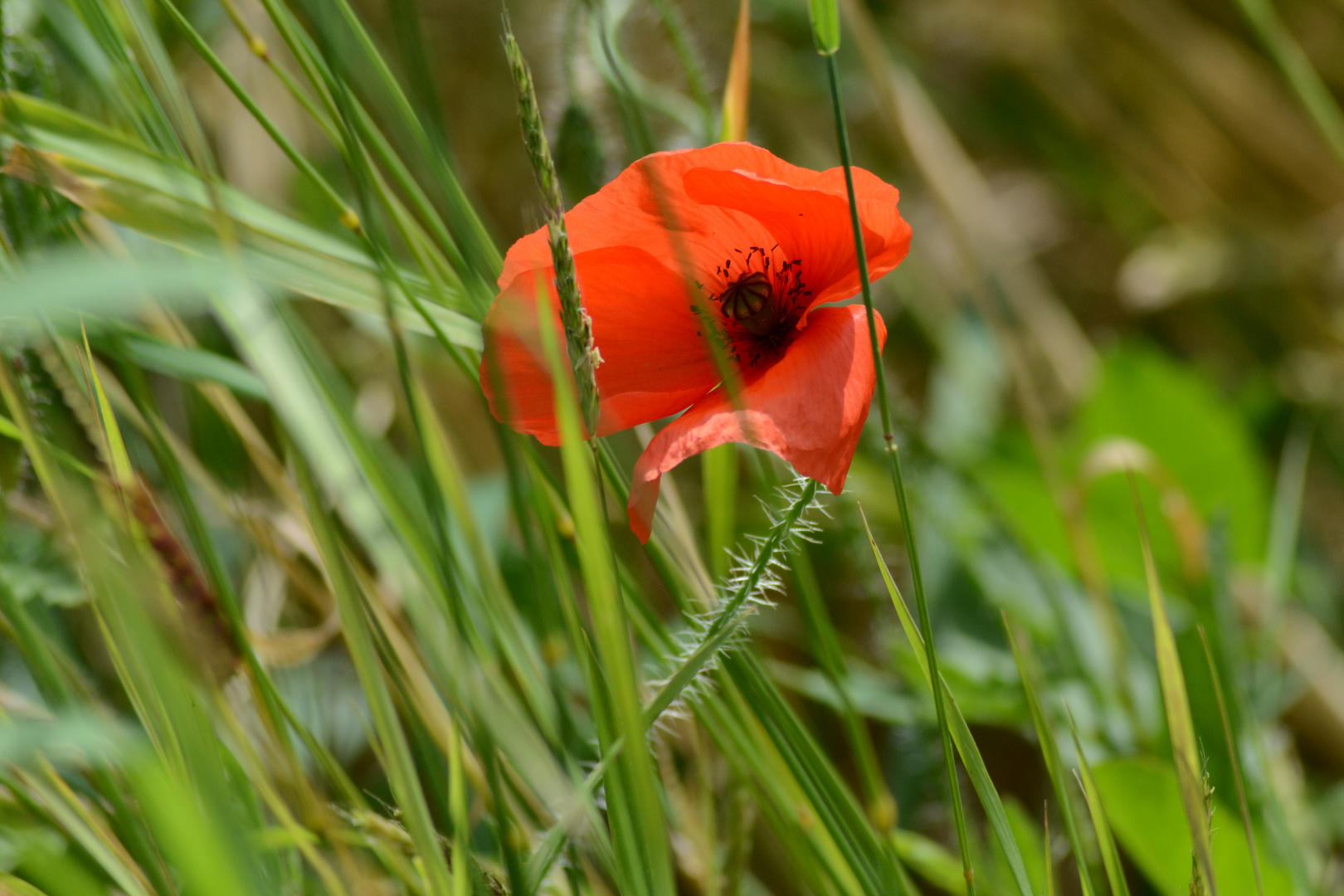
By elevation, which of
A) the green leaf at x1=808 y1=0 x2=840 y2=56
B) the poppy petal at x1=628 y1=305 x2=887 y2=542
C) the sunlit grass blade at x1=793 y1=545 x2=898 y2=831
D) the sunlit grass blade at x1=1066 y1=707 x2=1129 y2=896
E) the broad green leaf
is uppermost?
the green leaf at x1=808 y1=0 x2=840 y2=56

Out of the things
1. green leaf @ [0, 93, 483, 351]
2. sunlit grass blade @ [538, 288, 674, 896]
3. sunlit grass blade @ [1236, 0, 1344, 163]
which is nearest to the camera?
sunlit grass blade @ [538, 288, 674, 896]

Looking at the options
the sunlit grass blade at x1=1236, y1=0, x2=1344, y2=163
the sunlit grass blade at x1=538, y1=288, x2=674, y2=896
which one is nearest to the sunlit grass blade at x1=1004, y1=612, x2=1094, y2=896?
the sunlit grass blade at x1=538, y1=288, x2=674, y2=896

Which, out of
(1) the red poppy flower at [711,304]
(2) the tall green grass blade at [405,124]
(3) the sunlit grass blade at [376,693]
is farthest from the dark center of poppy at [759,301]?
(3) the sunlit grass blade at [376,693]

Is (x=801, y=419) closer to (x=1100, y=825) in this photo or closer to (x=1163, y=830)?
(x=1100, y=825)

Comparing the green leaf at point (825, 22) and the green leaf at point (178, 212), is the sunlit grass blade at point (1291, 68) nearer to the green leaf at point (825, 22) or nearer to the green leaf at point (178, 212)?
the green leaf at point (825, 22)

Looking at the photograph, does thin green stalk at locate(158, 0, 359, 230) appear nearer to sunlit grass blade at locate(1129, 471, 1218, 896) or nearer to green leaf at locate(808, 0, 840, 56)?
green leaf at locate(808, 0, 840, 56)

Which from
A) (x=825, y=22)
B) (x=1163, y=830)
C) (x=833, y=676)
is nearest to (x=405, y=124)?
(x=825, y=22)

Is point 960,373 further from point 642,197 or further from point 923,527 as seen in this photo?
point 642,197
